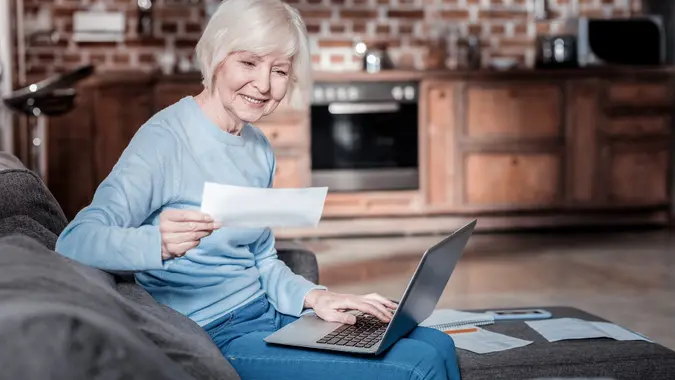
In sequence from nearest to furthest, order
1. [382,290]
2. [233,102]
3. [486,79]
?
[233,102] → [382,290] → [486,79]

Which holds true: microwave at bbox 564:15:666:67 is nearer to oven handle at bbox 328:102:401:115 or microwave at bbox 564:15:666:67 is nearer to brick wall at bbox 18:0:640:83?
brick wall at bbox 18:0:640:83

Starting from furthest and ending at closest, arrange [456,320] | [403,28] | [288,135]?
[403,28]
[288,135]
[456,320]

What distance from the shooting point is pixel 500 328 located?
1.77 metres

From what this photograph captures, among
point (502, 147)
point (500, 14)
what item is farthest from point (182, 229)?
point (500, 14)

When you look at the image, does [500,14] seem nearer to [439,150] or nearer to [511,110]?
[511,110]

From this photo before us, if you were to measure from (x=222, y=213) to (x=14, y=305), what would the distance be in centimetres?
37

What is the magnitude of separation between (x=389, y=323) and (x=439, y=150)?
4.24 m

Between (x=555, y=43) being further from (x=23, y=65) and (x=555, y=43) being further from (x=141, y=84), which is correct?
(x=23, y=65)

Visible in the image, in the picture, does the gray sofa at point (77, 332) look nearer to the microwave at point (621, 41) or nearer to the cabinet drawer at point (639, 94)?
the cabinet drawer at point (639, 94)

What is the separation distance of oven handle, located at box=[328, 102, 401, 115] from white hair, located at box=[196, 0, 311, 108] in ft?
12.9

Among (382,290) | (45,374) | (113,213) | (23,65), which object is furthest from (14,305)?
(23,65)

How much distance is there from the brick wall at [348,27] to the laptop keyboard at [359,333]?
4.47m

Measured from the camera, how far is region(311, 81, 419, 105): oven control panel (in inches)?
209

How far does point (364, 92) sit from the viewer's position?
5.34 metres
